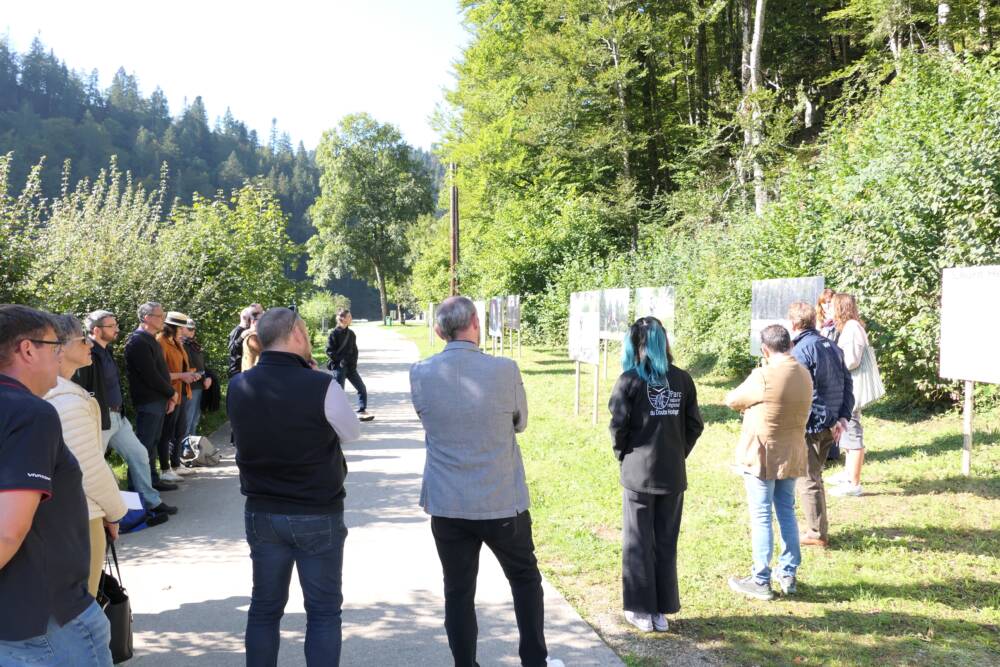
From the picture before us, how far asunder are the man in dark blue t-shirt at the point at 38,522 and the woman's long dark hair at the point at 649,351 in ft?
9.53

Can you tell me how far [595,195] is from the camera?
97.6 ft

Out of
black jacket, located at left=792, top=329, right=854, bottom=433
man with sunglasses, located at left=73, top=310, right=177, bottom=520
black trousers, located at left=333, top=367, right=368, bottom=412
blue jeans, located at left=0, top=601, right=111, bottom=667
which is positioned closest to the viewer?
blue jeans, located at left=0, top=601, right=111, bottom=667

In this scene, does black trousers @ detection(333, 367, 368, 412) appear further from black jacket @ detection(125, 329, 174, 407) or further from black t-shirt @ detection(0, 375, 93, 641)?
black t-shirt @ detection(0, 375, 93, 641)

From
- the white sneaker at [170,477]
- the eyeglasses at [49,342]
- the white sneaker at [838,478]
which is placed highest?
the eyeglasses at [49,342]

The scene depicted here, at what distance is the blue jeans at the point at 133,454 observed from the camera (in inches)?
255

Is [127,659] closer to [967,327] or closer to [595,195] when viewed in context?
[967,327]

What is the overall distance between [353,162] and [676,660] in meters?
62.8

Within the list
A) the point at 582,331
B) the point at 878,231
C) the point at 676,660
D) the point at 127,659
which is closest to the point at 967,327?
the point at 878,231

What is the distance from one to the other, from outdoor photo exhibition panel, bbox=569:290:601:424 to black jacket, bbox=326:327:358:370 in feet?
12.7

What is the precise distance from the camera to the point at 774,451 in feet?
15.5

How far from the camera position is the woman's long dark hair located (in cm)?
417

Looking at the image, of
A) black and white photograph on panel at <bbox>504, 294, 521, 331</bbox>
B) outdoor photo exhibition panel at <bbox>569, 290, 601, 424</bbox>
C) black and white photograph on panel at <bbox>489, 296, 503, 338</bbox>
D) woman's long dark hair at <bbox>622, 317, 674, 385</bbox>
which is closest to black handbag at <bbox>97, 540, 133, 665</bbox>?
woman's long dark hair at <bbox>622, 317, 674, 385</bbox>

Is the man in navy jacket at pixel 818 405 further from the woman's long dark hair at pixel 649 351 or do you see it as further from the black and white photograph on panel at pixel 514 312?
the black and white photograph on panel at pixel 514 312

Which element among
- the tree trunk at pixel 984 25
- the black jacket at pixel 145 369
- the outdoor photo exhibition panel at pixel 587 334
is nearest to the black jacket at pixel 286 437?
the black jacket at pixel 145 369
